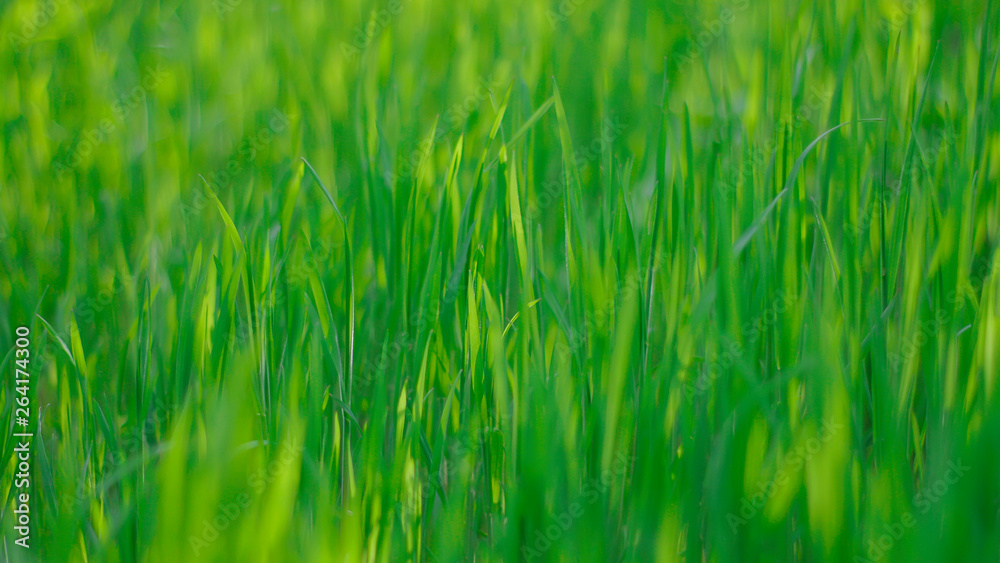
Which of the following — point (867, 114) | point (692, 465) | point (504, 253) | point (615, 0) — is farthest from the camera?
point (615, 0)

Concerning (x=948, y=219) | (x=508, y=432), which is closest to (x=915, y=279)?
(x=948, y=219)

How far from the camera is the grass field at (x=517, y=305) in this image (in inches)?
25.8

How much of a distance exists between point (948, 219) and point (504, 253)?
0.53 metres

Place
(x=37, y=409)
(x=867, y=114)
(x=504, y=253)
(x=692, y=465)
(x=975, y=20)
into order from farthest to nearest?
(x=975, y=20)
(x=867, y=114)
(x=504, y=253)
(x=37, y=409)
(x=692, y=465)

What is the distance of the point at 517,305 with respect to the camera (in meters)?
1.01

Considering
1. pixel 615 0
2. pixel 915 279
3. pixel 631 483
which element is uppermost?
pixel 615 0

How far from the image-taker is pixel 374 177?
1064mm

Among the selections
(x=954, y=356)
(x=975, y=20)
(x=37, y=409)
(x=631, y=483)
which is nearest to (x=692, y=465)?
(x=631, y=483)

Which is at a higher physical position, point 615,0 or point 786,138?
point 615,0

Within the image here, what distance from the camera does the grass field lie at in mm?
655

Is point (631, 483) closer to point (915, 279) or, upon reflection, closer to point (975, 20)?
point (915, 279)

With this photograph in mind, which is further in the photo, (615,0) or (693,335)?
(615,0)

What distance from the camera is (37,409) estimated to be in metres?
0.85

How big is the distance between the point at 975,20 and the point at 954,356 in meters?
0.98
